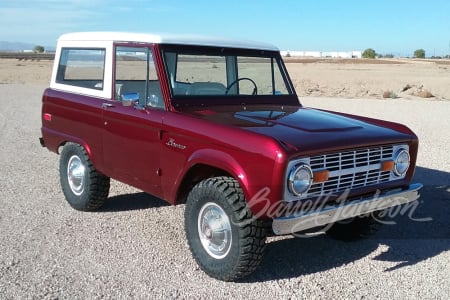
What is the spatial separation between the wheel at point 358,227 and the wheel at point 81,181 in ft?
8.12

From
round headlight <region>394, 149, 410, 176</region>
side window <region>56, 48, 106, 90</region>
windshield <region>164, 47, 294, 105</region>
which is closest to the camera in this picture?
round headlight <region>394, 149, 410, 176</region>

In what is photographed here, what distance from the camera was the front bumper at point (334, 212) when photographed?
140 inches

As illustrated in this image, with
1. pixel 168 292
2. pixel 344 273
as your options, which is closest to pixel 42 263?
pixel 168 292

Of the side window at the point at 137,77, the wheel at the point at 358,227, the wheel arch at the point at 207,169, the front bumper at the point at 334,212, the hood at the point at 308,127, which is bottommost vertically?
the wheel at the point at 358,227

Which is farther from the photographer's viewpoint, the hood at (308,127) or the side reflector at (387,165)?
the side reflector at (387,165)

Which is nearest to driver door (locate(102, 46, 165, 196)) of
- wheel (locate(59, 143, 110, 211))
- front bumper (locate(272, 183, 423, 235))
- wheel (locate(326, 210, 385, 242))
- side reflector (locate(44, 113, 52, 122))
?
wheel (locate(59, 143, 110, 211))

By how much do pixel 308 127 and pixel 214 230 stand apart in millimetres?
1095

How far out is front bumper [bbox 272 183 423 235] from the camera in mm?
3561

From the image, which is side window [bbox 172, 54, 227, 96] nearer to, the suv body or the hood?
the suv body

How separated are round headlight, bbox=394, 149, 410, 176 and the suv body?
0.03 ft

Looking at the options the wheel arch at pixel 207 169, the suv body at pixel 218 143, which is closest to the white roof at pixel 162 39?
the suv body at pixel 218 143

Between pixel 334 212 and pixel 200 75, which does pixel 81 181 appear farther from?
pixel 334 212

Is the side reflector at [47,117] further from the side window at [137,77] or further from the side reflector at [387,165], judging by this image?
the side reflector at [387,165]

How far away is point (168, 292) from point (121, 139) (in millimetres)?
1625
